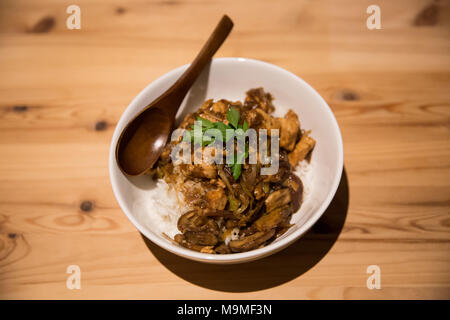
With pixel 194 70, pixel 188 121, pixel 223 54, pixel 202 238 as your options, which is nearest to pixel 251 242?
pixel 202 238

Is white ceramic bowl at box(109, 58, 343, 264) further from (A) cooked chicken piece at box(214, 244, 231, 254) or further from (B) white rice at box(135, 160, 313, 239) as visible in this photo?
(A) cooked chicken piece at box(214, 244, 231, 254)

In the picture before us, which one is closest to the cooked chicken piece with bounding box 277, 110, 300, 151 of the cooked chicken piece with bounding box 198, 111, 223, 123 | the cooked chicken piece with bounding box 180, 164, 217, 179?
the cooked chicken piece with bounding box 198, 111, 223, 123

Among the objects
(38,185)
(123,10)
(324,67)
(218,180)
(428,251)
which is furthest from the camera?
(123,10)

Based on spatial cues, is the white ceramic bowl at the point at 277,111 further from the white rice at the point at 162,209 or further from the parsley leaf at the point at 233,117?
the parsley leaf at the point at 233,117

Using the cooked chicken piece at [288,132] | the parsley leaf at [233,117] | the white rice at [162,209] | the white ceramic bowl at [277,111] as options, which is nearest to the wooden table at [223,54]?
the white rice at [162,209]

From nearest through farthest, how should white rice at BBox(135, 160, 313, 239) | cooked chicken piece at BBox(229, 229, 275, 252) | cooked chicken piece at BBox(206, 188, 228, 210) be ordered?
cooked chicken piece at BBox(229, 229, 275, 252)
cooked chicken piece at BBox(206, 188, 228, 210)
white rice at BBox(135, 160, 313, 239)

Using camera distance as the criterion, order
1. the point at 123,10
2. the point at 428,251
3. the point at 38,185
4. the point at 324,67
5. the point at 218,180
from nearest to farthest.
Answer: the point at 218,180 < the point at 428,251 < the point at 38,185 < the point at 324,67 < the point at 123,10

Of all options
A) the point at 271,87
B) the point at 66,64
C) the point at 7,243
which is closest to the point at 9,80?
the point at 66,64

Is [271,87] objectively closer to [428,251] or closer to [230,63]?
[230,63]
